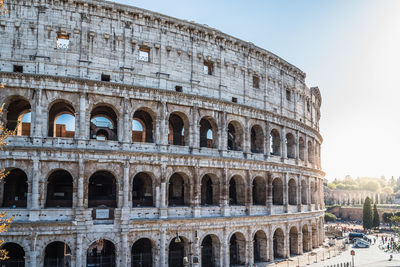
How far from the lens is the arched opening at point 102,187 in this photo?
2409 cm

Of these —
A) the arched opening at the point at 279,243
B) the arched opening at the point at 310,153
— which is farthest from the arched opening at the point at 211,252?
the arched opening at the point at 310,153

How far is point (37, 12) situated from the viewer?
22.1 metres

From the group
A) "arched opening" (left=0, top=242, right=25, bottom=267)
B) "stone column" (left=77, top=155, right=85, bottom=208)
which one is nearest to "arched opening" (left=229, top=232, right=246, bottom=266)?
"stone column" (left=77, top=155, right=85, bottom=208)

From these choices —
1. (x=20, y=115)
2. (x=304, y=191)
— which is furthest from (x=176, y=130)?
(x=304, y=191)

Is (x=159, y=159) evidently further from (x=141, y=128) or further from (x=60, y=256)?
(x=60, y=256)

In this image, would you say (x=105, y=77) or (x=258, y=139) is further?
(x=258, y=139)

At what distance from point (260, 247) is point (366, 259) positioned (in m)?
12.4

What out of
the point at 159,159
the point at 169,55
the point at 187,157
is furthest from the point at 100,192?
the point at 169,55

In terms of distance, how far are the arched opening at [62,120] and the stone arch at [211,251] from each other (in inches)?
504

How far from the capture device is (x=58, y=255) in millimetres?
22906

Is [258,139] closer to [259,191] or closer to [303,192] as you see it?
[259,191]

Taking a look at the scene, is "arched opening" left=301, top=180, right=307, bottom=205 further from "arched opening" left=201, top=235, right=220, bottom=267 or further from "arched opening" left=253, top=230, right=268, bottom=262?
"arched opening" left=201, top=235, right=220, bottom=267

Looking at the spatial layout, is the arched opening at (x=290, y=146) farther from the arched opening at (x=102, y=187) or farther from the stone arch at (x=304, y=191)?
the arched opening at (x=102, y=187)

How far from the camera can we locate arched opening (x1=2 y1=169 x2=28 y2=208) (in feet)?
73.6
